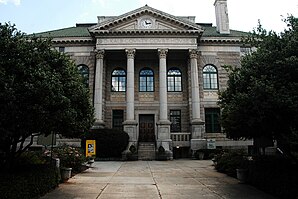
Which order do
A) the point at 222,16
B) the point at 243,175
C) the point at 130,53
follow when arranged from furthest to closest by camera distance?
the point at 222,16 < the point at 130,53 < the point at 243,175

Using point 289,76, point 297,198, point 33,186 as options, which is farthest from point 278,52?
point 33,186

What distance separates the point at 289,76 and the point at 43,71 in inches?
294

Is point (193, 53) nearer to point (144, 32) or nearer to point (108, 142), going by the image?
point (144, 32)

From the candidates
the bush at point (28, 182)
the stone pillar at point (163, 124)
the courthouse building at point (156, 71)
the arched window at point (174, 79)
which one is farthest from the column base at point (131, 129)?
the bush at point (28, 182)

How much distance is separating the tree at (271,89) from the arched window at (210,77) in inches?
864

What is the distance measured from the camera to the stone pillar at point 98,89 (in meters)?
28.7

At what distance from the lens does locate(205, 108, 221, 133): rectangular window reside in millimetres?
30891

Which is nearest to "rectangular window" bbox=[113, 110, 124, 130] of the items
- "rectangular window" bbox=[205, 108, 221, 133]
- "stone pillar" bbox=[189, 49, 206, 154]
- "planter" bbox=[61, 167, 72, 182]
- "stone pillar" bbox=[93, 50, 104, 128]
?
"stone pillar" bbox=[93, 50, 104, 128]

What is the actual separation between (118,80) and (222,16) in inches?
613

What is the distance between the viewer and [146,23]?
30797 mm

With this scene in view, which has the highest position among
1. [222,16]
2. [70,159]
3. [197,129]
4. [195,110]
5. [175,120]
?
[222,16]

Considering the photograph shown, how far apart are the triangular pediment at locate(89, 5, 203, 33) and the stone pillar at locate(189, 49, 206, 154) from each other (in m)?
3.12

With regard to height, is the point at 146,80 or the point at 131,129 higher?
the point at 146,80

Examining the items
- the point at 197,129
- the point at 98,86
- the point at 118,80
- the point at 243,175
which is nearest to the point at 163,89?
the point at 197,129
